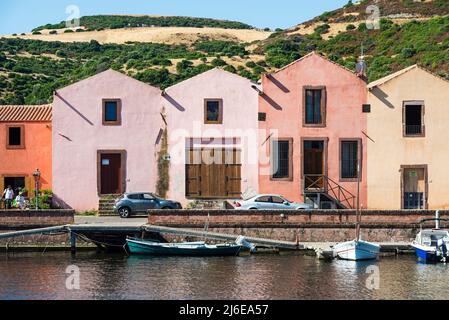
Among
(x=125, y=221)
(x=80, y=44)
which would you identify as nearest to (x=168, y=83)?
(x=125, y=221)

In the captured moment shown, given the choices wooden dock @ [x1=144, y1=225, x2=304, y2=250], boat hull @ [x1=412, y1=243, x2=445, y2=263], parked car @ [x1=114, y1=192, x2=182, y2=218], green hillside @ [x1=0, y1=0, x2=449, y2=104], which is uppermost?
green hillside @ [x1=0, y1=0, x2=449, y2=104]

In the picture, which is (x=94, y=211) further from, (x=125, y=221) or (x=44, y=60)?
(x=44, y=60)

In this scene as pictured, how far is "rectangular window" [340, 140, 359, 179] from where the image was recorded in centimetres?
5247

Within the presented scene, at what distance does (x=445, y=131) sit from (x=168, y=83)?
131 ft

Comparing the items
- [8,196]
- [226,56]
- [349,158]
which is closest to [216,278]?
[349,158]

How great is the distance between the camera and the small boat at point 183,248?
45.0 m

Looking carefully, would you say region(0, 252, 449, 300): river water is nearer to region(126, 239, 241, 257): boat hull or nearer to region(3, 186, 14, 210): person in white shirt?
region(126, 239, 241, 257): boat hull

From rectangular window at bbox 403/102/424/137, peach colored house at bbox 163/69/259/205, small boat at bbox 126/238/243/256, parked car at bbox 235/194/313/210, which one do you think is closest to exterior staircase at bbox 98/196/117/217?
peach colored house at bbox 163/69/259/205

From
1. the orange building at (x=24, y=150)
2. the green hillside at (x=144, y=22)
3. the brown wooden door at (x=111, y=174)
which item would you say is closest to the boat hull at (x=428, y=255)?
the brown wooden door at (x=111, y=174)

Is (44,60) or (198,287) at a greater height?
(44,60)

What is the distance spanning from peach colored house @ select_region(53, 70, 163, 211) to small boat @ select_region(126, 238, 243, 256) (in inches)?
323

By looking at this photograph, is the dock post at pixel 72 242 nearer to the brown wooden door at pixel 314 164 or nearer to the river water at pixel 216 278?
the river water at pixel 216 278
